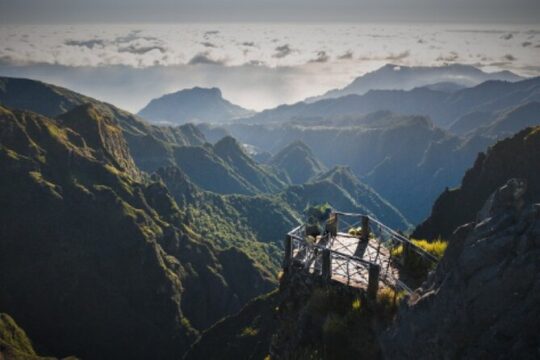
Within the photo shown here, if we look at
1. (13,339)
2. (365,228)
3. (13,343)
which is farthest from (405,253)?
(13,339)

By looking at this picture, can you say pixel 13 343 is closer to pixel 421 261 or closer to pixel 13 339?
pixel 13 339

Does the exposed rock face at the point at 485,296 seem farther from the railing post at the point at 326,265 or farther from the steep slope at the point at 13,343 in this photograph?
the steep slope at the point at 13,343

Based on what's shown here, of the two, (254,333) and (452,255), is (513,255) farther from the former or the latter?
(254,333)

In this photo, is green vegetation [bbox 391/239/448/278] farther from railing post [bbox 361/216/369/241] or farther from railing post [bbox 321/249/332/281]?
railing post [bbox 361/216/369/241]

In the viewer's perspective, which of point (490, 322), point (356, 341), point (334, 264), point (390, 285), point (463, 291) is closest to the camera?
point (490, 322)

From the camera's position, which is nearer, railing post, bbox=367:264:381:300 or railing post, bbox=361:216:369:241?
railing post, bbox=367:264:381:300

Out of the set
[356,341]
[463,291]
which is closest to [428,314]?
[463,291]

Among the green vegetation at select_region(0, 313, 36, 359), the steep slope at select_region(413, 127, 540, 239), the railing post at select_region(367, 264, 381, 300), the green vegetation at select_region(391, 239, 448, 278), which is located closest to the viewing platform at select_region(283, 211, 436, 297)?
the railing post at select_region(367, 264, 381, 300)

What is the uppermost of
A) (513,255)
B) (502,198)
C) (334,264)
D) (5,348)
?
(502,198)
